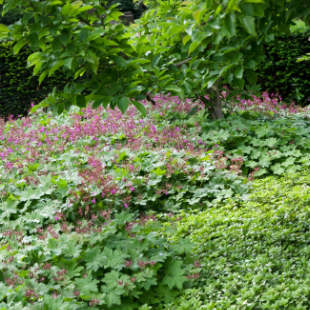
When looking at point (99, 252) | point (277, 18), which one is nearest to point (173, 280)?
point (99, 252)

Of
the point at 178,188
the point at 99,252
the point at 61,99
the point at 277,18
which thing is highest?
the point at 277,18

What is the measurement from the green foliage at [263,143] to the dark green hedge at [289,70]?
7.15ft

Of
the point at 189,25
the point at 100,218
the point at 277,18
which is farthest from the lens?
the point at 100,218

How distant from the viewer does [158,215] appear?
3.86 m

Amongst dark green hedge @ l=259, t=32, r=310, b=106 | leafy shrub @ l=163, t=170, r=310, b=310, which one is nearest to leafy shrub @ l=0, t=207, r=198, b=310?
leafy shrub @ l=163, t=170, r=310, b=310

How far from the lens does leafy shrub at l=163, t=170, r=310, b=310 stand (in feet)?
8.02

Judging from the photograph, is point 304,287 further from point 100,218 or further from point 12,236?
point 12,236

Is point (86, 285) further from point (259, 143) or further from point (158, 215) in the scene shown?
point (259, 143)

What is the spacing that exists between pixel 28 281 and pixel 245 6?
2171 millimetres

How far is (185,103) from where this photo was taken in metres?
6.93

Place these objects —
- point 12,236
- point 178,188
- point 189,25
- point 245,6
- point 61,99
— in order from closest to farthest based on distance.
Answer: point 245,6
point 189,25
point 61,99
point 12,236
point 178,188

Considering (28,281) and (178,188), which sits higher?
(28,281)

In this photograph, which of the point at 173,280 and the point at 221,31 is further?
the point at 173,280

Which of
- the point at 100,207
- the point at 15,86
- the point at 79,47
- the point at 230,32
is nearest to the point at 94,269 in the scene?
the point at 100,207
